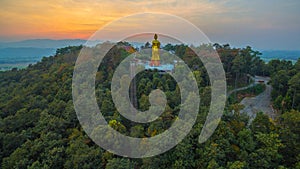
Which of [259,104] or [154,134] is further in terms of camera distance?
[259,104]

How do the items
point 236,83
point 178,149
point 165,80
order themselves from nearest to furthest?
point 178,149, point 165,80, point 236,83

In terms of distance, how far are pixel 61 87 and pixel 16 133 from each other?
4620mm

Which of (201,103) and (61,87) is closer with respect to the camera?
(201,103)

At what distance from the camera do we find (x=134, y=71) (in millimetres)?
12375

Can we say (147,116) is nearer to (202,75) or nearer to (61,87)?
(202,75)

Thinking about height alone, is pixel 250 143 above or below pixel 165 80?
below

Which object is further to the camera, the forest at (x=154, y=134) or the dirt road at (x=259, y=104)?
the dirt road at (x=259, y=104)

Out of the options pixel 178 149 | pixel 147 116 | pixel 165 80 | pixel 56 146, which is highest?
pixel 165 80

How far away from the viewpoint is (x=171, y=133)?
23.6 ft

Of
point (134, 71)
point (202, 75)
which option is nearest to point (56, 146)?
point (134, 71)

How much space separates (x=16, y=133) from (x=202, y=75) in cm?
1005

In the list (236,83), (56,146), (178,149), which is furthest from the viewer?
(236,83)

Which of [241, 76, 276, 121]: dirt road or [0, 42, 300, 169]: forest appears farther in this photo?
[241, 76, 276, 121]: dirt road

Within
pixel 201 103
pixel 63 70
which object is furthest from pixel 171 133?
pixel 63 70
